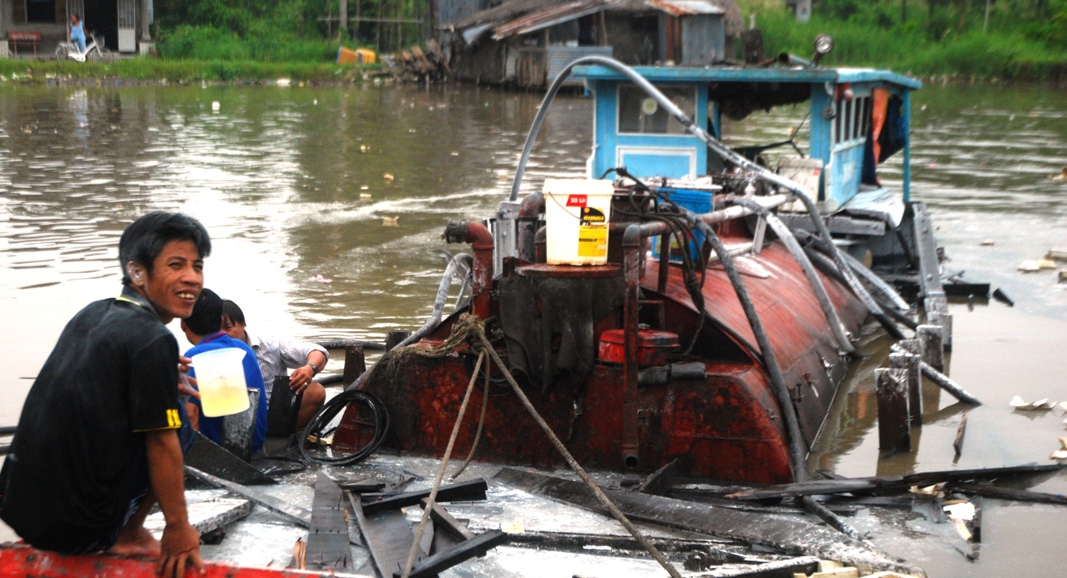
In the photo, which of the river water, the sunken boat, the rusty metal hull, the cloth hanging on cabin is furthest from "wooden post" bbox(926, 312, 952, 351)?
the cloth hanging on cabin

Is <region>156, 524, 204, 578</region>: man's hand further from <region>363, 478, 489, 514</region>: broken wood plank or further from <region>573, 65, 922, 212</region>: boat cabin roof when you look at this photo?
<region>573, 65, 922, 212</region>: boat cabin roof

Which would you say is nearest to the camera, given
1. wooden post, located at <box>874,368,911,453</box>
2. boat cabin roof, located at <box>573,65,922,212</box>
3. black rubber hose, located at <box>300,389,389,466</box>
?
black rubber hose, located at <box>300,389,389,466</box>

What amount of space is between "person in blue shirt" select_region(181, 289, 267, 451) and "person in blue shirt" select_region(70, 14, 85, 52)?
36.2m

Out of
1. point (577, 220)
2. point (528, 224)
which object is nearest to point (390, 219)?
point (528, 224)

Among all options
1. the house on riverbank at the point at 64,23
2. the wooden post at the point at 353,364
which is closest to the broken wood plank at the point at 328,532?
the wooden post at the point at 353,364

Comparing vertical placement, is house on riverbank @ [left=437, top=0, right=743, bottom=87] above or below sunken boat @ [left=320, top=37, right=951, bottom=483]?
above

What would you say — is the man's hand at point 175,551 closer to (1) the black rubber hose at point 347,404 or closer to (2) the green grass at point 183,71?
(1) the black rubber hose at point 347,404

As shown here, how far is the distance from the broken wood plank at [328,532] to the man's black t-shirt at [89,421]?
1.08 m

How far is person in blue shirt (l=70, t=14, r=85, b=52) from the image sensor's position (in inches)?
1521

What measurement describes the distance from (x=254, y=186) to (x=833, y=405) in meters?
11.9

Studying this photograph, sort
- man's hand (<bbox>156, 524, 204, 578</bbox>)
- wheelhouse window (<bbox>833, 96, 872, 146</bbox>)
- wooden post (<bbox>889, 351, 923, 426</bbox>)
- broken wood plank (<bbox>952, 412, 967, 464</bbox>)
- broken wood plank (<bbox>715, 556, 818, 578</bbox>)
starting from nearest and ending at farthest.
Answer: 1. man's hand (<bbox>156, 524, 204, 578</bbox>)
2. broken wood plank (<bbox>715, 556, 818, 578</bbox>)
3. wooden post (<bbox>889, 351, 923, 426</bbox>)
4. broken wood plank (<bbox>952, 412, 967, 464</bbox>)
5. wheelhouse window (<bbox>833, 96, 872, 146</bbox>)

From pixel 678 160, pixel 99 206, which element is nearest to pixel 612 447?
pixel 678 160

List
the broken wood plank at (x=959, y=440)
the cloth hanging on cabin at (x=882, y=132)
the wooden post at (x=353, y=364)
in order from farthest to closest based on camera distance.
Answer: the cloth hanging on cabin at (x=882, y=132) < the wooden post at (x=353, y=364) < the broken wood plank at (x=959, y=440)

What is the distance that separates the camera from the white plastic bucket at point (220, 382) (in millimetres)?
5418
